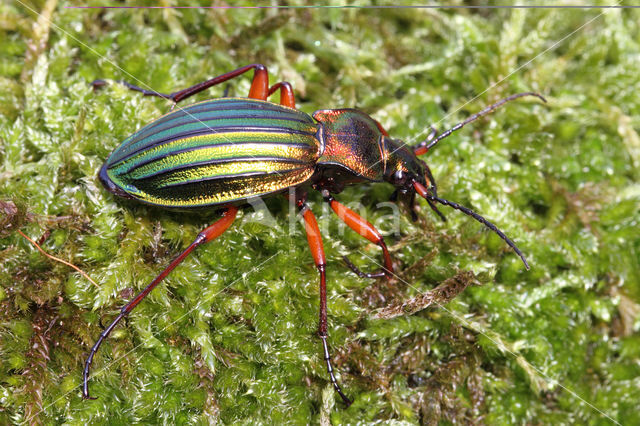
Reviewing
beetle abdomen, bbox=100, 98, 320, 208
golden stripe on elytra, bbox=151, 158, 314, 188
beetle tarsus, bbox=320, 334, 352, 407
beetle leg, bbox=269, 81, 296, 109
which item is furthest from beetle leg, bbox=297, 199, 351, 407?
beetle leg, bbox=269, 81, 296, 109

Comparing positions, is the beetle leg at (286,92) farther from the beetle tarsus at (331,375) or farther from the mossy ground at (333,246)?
the beetle tarsus at (331,375)

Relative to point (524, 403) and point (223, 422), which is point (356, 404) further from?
point (524, 403)

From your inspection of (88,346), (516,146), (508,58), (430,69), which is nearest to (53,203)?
(88,346)

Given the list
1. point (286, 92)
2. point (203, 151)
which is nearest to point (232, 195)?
point (203, 151)

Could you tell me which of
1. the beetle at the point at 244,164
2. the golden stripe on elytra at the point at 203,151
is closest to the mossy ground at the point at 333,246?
the beetle at the point at 244,164

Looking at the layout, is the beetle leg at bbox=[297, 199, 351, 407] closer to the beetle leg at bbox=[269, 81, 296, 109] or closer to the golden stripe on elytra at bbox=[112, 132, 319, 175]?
the golden stripe on elytra at bbox=[112, 132, 319, 175]

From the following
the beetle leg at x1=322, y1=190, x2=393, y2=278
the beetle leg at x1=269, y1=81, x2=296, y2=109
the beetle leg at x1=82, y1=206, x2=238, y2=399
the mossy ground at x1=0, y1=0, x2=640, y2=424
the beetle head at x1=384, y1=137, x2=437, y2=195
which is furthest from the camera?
the beetle leg at x1=269, y1=81, x2=296, y2=109
